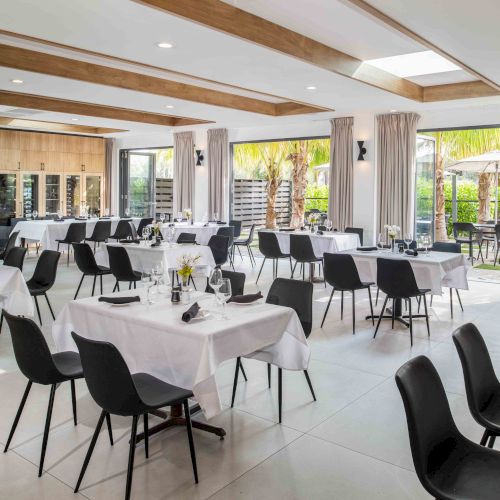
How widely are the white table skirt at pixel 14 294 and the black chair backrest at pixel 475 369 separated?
13.1 feet

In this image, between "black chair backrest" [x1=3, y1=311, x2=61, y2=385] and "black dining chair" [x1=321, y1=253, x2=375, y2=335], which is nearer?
"black chair backrest" [x1=3, y1=311, x2=61, y2=385]

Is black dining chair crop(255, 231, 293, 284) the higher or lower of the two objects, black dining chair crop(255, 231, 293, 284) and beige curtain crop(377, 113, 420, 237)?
the lower

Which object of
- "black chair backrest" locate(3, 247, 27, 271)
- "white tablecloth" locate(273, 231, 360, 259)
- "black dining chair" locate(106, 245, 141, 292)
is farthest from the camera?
"white tablecloth" locate(273, 231, 360, 259)

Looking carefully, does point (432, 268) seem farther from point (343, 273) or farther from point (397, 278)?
point (343, 273)

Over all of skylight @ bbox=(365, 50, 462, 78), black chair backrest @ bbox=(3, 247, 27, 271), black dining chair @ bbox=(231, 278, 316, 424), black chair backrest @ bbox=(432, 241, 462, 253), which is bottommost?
black dining chair @ bbox=(231, 278, 316, 424)

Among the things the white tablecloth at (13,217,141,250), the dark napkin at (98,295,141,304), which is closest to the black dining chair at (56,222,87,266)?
the white tablecloth at (13,217,141,250)

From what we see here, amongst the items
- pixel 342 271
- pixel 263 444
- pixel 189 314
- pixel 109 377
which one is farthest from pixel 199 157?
pixel 109 377

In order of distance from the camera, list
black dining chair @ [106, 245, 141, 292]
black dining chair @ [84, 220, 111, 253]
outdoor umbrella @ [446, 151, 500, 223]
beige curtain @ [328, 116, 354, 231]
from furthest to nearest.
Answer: outdoor umbrella @ [446, 151, 500, 223], black dining chair @ [84, 220, 111, 253], beige curtain @ [328, 116, 354, 231], black dining chair @ [106, 245, 141, 292]

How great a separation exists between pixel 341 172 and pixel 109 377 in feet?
29.2

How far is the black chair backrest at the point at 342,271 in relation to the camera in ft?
19.7

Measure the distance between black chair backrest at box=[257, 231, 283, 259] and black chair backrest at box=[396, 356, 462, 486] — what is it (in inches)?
263

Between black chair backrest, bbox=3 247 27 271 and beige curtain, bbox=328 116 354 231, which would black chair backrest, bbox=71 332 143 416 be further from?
beige curtain, bbox=328 116 354 231

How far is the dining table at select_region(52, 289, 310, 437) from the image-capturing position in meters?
3.08

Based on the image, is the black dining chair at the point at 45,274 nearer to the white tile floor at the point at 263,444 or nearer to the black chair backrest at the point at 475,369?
the white tile floor at the point at 263,444
